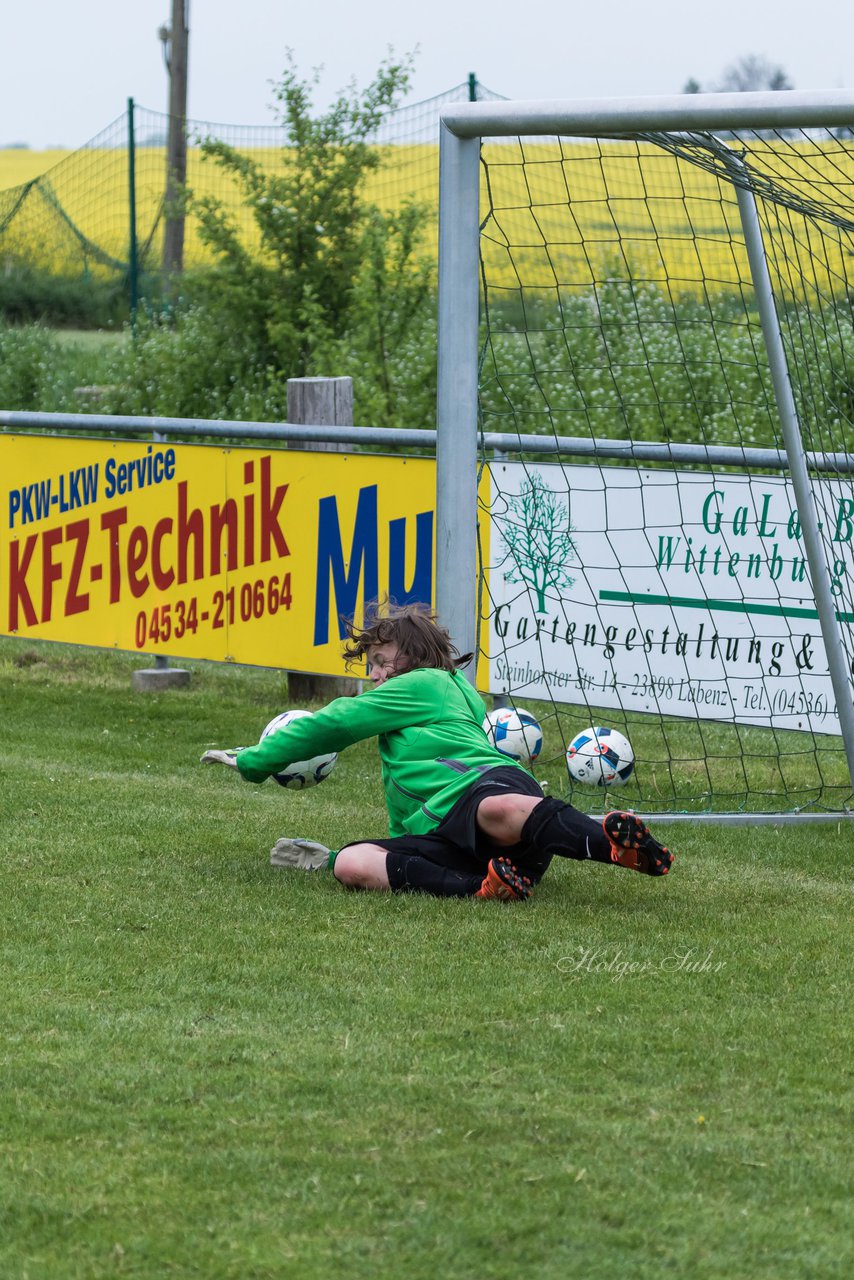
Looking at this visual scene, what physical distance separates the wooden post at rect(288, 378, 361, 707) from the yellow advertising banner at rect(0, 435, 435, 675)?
0.27m

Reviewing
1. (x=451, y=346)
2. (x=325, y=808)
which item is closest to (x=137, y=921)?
(x=325, y=808)

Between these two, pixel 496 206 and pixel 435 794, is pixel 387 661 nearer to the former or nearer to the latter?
pixel 435 794

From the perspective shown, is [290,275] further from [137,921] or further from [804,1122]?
[804,1122]

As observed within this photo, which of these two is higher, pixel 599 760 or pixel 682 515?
pixel 682 515

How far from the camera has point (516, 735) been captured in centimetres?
714

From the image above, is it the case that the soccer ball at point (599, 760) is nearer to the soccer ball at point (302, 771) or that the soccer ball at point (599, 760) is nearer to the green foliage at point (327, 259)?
the soccer ball at point (302, 771)

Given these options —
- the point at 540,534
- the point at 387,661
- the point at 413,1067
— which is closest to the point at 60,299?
the point at 540,534

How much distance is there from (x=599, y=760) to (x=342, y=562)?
1.86 metres

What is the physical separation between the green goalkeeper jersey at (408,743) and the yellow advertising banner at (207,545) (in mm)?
→ 2498

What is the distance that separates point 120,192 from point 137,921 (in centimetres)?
1712

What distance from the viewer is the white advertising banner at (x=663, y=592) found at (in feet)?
23.4

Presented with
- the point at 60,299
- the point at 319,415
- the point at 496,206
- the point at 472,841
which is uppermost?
the point at 60,299

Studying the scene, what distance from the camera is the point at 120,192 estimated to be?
2044cm

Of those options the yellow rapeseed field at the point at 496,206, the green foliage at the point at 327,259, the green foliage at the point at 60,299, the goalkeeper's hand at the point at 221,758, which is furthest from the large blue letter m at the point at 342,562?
the green foliage at the point at 60,299
